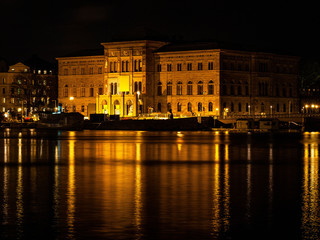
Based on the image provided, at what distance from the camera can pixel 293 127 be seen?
→ 15088cm

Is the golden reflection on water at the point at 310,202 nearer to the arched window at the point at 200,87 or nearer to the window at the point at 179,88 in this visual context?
the arched window at the point at 200,87

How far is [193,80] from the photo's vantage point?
162875 mm

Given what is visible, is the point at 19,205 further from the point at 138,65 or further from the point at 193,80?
the point at 138,65

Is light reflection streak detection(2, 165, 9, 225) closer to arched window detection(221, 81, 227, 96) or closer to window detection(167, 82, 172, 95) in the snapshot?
arched window detection(221, 81, 227, 96)

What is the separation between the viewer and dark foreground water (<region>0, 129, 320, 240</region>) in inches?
951

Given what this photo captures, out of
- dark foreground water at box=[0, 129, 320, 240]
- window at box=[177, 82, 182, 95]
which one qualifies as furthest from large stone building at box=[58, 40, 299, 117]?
dark foreground water at box=[0, 129, 320, 240]

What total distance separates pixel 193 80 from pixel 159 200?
133416 millimetres

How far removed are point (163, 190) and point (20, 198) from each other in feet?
19.8

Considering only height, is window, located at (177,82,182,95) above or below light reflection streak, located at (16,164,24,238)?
above

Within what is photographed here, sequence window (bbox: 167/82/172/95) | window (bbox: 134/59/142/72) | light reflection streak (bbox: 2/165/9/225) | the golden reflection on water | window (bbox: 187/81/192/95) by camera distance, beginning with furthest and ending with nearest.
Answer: window (bbox: 134/59/142/72) < window (bbox: 167/82/172/95) < window (bbox: 187/81/192/95) < light reflection streak (bbox: 2/165/9/225) < the golden reflection on water

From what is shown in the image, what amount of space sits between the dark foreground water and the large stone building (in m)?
111

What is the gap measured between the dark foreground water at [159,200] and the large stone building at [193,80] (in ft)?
364

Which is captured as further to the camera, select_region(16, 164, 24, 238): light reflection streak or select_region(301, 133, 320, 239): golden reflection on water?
select_region(301, 133, 320, 239): golden reflection on water

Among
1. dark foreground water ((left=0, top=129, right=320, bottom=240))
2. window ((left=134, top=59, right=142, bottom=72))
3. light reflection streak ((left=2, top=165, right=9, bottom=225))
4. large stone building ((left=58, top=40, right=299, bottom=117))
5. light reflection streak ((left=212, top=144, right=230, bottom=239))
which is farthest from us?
window ((left=134, top=59, right=142, bottom=72))
